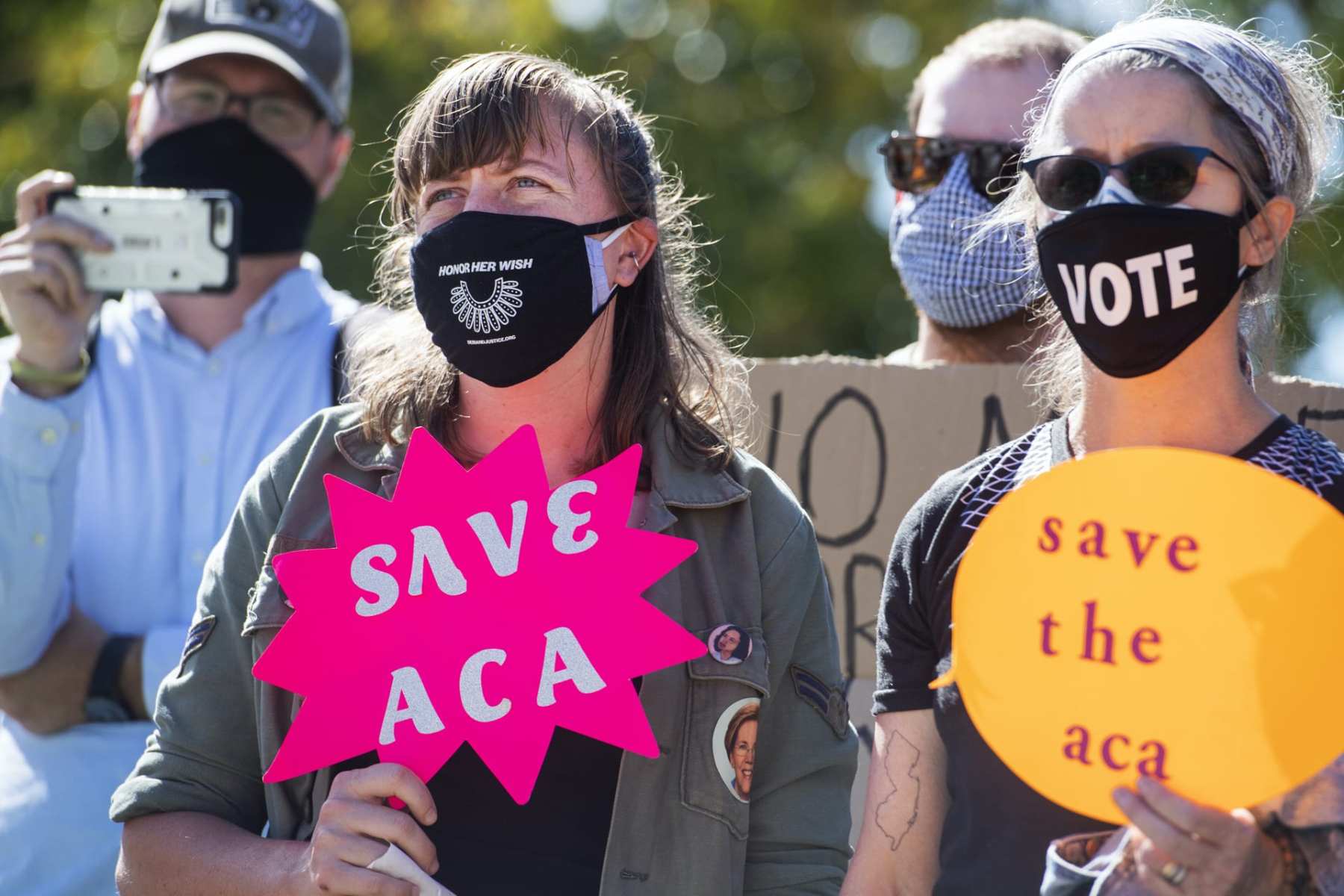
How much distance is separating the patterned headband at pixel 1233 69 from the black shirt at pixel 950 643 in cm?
34

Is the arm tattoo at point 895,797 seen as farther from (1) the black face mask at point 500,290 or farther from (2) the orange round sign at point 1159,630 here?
(1) the black face mask at point 500,290

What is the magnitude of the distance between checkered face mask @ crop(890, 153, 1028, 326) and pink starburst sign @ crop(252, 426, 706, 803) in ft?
4.02

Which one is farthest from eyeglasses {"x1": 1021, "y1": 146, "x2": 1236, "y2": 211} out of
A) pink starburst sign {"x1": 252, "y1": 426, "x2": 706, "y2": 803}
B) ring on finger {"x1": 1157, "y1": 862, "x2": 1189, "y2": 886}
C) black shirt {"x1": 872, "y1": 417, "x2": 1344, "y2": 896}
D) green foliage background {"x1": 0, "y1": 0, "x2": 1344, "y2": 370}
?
green foliage background {"x1": 0, "y1": 0, "x2": 1344, "y2": 370}

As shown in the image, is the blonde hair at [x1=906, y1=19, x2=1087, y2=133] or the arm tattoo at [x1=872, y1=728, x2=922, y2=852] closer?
the arm tattoo at [x1=872, y1=728, x2=922, y2=852]

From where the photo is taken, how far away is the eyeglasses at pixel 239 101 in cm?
364

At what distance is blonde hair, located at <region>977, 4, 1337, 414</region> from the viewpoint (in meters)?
1.95

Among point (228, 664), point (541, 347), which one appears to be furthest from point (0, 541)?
point (541, 347)

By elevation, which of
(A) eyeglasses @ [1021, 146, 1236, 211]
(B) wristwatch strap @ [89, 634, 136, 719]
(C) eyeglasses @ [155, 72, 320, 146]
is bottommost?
(B) wristwatch strap @ [89, 634, 136, 719]

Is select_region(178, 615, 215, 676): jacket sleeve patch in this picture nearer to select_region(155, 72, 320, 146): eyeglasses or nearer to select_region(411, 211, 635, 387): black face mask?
select_region(411, 211, 635, 387): black face mask

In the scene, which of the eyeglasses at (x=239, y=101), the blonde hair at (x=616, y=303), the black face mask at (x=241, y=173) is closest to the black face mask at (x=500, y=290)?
the blonde hair at (x=616, y=303)

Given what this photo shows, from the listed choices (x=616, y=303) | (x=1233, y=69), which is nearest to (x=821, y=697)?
(x=616, y=303)

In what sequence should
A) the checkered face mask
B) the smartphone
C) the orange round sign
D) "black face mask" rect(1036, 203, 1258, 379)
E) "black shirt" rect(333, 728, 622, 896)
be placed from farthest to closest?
the smartphone, the checkered face mask, "black shirt" rect(333, 728, 622, 896), "black face mask" rect(1036, 203, 1258, 379), the orange round sign

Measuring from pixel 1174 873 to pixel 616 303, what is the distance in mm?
1345

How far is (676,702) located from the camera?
224 cm
